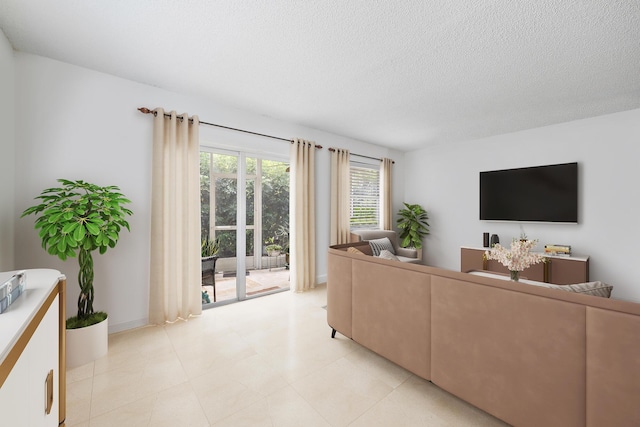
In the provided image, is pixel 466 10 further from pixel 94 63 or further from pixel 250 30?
pixel 94 63

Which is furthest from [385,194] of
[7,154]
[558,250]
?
[7,154]

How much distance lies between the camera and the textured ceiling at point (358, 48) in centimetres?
173

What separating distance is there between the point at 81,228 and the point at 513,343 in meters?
2.89

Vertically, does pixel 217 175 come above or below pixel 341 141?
below

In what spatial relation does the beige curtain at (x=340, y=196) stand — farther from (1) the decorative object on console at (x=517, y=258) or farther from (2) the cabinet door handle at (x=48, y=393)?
(2) the cabinet door handle at (x=48, y=393)

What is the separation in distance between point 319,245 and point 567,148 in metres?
3.99

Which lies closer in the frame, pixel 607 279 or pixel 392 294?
pixel 392 294

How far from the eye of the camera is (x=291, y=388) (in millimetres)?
1793

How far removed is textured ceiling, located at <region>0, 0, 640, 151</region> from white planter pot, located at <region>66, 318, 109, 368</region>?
232 centimetres

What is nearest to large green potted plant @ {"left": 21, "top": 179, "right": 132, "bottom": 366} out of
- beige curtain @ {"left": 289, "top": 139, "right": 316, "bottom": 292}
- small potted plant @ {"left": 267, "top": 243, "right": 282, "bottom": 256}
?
small potted plant @ {"left": 267, "top": 243, "right": 282, "bottom": 256}

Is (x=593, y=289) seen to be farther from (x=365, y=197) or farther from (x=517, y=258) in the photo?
(x=365, y=197)

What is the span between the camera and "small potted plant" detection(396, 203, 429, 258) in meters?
5.22

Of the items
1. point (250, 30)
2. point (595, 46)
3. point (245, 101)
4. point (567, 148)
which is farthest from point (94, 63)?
point (567, 148)

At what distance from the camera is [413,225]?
17.3ft
